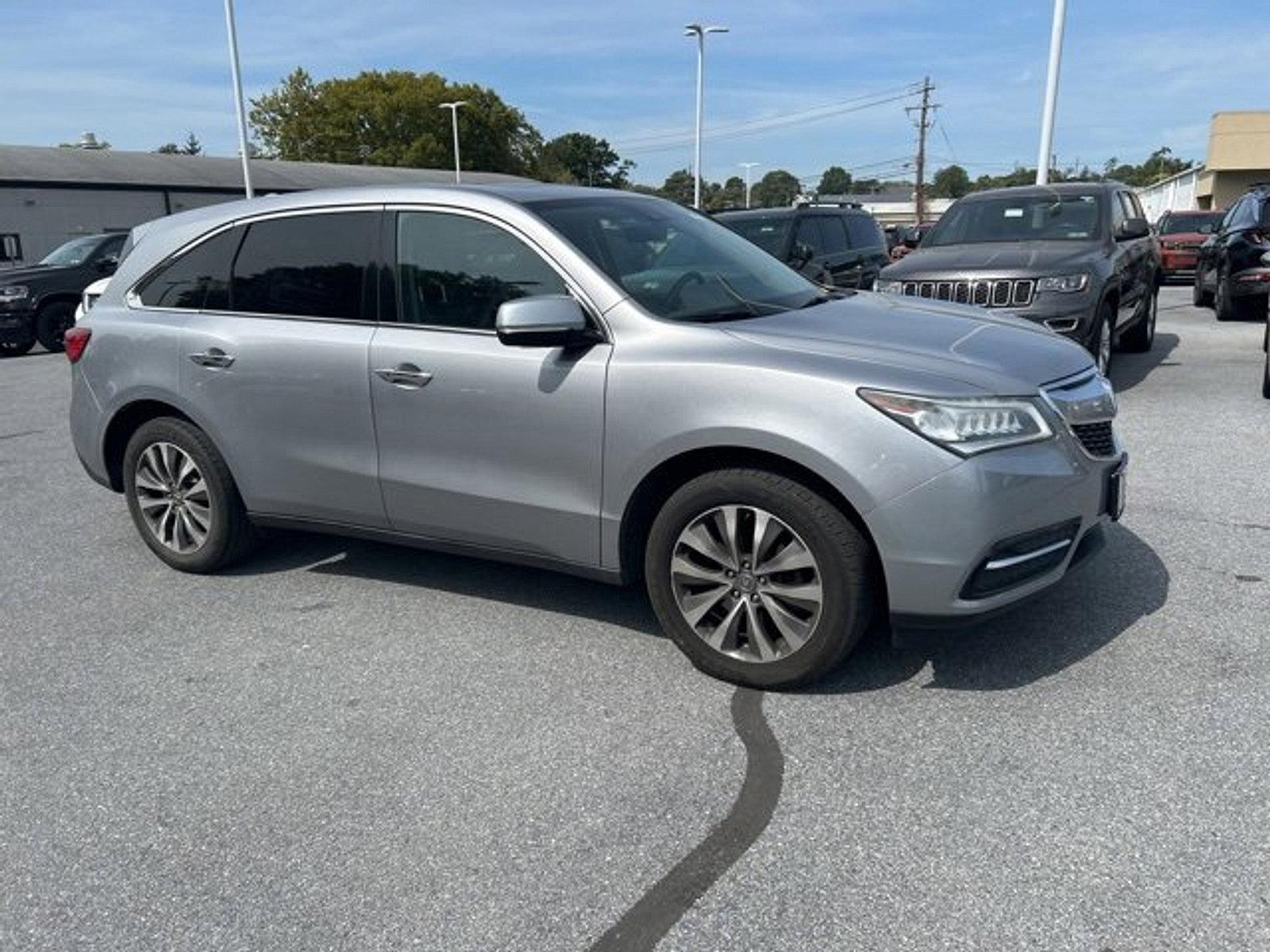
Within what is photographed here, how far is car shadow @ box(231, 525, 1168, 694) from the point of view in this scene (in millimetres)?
3619

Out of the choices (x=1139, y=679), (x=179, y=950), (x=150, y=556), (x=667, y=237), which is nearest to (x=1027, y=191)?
(x=667, y=237)

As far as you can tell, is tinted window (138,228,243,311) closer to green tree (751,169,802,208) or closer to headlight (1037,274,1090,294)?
headlight (1037,274,1090,294)

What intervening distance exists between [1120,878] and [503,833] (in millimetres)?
1586

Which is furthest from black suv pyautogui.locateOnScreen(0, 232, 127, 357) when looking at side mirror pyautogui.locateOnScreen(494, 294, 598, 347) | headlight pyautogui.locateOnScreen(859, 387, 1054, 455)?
headlight pyautogui.locateOnScreen(859, 387, 1054, 455)

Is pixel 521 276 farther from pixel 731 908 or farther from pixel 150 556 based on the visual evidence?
pixel 150 556

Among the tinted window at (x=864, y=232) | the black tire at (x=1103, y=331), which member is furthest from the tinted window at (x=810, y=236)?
the black tire at (x=1103, y=331)

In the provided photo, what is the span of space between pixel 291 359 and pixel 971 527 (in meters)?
2.82

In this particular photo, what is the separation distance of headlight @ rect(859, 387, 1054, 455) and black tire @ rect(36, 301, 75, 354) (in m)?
15.3

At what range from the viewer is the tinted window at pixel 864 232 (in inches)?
500

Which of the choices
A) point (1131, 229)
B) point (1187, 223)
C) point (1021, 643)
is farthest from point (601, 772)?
point (1187, 223)

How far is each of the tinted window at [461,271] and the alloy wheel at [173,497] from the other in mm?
1504

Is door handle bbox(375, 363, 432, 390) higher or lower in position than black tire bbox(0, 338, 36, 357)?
higher

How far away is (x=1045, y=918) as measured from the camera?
2367 mm

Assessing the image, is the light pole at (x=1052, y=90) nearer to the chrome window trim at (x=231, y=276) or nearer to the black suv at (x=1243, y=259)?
the black suv at (x=1243, y=259)
